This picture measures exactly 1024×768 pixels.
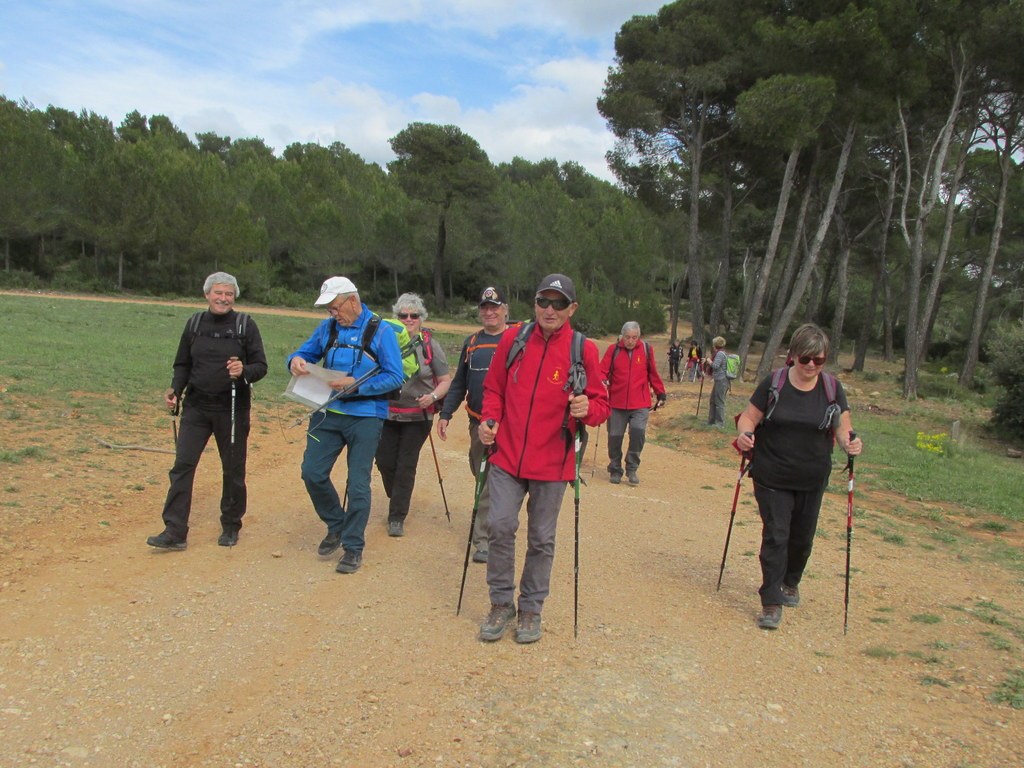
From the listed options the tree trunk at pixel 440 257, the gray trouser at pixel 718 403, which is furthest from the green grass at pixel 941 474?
the tree trunk at pixel 440 257

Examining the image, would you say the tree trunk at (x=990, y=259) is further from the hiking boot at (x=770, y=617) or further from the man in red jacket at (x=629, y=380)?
the hiking boot at (x=770, y=617)

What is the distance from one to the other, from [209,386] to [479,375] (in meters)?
1.90

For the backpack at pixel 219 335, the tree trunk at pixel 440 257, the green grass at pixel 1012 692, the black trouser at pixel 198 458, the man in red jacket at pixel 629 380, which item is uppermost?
the tree trunk at pixel 440 257

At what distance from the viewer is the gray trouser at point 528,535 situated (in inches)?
166

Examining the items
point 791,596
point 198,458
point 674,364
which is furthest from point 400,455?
point 674,364

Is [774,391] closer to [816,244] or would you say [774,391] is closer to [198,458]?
[198,458]

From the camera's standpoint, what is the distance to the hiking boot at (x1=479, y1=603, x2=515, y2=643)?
4.13 metres

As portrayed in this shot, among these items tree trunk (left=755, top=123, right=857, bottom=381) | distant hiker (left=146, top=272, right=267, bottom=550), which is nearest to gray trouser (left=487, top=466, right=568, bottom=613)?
distant hiker (left=146, top=272, right=267, bottom=550)

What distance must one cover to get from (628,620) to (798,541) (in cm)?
121

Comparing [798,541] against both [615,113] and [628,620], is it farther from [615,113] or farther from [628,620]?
[615,113]

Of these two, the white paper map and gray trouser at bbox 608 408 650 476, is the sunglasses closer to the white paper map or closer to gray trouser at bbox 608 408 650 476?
the white paper map

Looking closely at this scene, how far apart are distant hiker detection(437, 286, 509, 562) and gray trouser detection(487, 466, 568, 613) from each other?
126 cm

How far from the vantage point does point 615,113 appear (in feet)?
88.2

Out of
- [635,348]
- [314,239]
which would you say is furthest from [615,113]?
[314,239]
